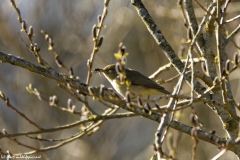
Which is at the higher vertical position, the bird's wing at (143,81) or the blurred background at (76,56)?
the blurred background at (76,56)

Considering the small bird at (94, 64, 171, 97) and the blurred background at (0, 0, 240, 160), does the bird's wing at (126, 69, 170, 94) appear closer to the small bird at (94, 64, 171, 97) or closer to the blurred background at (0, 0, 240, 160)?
the small bird at (94, 64, 171, 97)

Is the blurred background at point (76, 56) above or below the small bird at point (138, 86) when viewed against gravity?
above

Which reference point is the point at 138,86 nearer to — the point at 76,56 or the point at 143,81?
the point at 143,81

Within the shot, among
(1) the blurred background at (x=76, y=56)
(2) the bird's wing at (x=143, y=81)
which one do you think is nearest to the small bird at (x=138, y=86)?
(2) the bird's wing at (x=143, y=81)

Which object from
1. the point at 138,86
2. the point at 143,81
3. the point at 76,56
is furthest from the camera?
the point at 76,56

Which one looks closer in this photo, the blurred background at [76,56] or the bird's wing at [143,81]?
the bird's wing at [143,81]

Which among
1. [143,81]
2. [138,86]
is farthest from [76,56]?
[143,81]

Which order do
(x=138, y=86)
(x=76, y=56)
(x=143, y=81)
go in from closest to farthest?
1. (x=143, y=81)
2. (x=138, y=86)
3. (x=76, y=56)

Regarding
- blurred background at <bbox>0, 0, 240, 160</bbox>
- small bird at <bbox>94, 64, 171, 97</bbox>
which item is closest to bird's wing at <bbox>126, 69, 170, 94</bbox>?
small bird at <bbox>94, 64, 171, 97</bbox>

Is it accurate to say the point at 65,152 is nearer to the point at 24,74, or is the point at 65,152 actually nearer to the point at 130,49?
the point at 24,74

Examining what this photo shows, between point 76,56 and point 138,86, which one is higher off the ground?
point 76,56

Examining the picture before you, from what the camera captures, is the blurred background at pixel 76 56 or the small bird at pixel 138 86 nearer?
the small bird at pixel 138 86

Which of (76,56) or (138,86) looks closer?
(138,86)

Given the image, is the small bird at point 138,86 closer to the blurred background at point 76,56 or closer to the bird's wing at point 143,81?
the bird's wing at point 143,81
